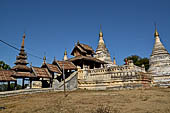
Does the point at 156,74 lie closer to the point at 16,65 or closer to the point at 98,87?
the point at 98,87

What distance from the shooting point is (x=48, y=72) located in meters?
20.8

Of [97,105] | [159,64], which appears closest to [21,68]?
[97,105]

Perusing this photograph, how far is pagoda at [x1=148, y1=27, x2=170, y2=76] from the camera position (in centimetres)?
2311

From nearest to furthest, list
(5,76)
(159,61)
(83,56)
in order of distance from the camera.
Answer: (5,76) < (159,61) < (83,56)

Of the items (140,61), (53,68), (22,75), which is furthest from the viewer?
(140,61)

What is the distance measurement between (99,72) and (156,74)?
9836 mm

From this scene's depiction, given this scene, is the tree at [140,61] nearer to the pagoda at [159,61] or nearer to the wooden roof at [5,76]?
the pagoda at [159,61]

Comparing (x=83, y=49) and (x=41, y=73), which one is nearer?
(x=41, y=73)

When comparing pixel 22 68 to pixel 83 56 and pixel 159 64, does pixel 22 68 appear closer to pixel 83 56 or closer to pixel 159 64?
pixel 83 56

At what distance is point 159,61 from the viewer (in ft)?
80.4

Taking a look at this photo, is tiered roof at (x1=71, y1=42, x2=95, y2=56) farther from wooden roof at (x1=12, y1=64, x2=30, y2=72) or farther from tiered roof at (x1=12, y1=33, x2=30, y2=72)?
wooden roof at (x1=12, y1=64, x2=30, y2=72)

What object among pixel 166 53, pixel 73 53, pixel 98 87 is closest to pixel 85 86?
pixel 98 87

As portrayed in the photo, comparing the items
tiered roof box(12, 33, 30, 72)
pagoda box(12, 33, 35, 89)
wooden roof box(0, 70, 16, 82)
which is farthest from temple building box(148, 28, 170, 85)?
wooden roof box(0, 70, 16, 82)

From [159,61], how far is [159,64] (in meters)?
0.59
